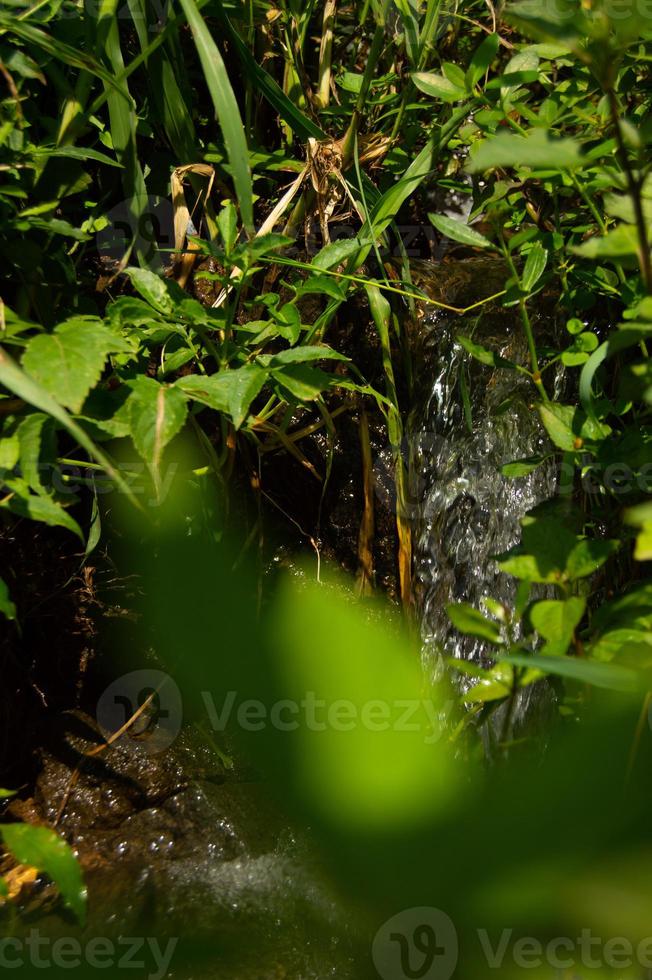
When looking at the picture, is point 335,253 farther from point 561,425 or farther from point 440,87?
point 561,425

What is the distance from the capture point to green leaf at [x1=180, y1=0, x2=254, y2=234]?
4.23ft

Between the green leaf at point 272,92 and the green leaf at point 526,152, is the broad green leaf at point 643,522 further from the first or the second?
the green leaf at point 272,92

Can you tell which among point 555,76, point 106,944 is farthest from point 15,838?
point 555,76

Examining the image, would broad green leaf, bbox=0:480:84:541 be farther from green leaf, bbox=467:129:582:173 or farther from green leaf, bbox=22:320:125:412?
green leaf, bbox=467:129:582:173

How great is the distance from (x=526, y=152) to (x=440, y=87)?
0.87 meters

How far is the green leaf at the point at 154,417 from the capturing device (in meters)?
1.15

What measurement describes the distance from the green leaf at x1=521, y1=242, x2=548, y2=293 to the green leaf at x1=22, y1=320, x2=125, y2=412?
713 millimetres

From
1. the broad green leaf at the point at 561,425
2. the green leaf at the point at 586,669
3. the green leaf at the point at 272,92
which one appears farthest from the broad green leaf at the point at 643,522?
the green leaf at the point at 272,92

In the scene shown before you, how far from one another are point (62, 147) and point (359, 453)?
903mm

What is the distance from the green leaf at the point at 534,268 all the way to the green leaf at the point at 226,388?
0.50 m

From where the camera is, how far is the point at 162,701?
1.84m

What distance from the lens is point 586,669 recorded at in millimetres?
768

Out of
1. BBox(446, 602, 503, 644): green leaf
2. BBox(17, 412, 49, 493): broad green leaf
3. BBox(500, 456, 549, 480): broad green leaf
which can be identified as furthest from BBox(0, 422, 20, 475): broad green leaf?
BBox(500, 456, 549, 480): broad green leaf

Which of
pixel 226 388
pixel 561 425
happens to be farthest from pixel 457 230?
pixel 226 388
